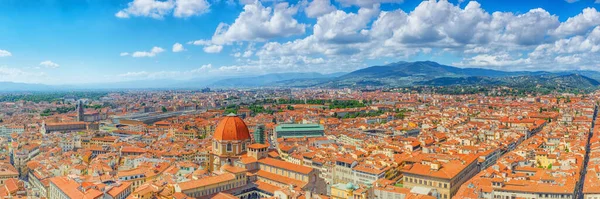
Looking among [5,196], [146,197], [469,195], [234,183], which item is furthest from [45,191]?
[469,195]

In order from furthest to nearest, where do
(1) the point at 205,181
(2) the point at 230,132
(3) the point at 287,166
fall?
(2) the point at 230,132 < (3) the point at 287,166 < (1) the point at 205,181

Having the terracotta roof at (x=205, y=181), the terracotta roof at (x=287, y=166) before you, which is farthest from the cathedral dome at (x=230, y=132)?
the terracotta roof at (x=205, y=181)

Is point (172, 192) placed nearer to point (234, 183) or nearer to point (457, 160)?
point (234, 183)

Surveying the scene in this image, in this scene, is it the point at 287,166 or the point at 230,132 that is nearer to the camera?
the point at 287,166

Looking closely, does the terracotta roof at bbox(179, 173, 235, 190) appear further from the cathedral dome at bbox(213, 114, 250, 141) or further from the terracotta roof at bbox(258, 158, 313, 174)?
the cathedral dome at bbox(213, 114, 250, 141)

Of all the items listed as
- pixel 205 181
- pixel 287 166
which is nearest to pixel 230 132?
pixel 287 166

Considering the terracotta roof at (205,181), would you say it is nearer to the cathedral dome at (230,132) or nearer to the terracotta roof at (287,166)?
the terracotta roof at (287,166)

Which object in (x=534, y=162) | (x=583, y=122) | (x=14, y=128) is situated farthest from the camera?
(x=14, y=128)

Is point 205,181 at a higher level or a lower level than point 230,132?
lower

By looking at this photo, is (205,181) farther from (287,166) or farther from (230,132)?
(230,132)

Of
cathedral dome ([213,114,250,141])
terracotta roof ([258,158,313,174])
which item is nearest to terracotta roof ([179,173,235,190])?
terracotta roof ([258,158,313,174])

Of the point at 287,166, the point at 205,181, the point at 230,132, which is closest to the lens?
the point at 205,181
